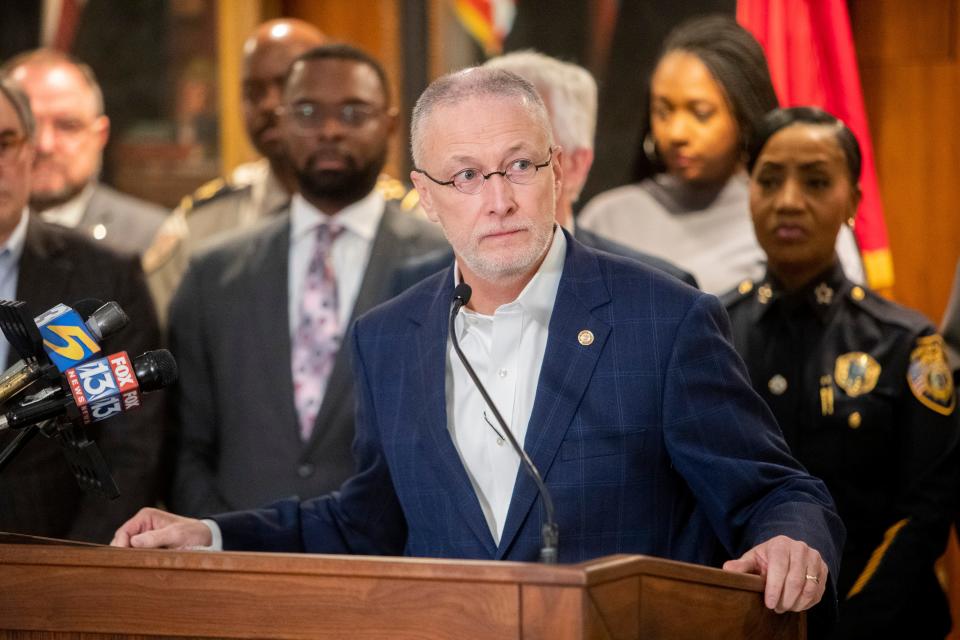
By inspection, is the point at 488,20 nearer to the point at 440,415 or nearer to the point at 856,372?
the point at 856,372

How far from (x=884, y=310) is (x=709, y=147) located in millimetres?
669

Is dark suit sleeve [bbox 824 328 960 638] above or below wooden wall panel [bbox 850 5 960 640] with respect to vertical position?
below

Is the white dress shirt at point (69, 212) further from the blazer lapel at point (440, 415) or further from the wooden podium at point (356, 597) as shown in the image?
the wooden podium at point (356, 597)

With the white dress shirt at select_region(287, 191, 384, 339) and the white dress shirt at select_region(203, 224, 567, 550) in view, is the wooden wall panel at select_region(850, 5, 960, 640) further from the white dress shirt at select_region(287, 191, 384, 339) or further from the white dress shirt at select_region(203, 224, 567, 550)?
the white dress shirt at select_region(203, 224, 567, 550)

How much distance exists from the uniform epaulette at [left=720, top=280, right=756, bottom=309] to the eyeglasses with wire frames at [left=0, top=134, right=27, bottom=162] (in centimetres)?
169

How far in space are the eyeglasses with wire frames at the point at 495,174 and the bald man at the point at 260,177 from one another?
1.97 meters

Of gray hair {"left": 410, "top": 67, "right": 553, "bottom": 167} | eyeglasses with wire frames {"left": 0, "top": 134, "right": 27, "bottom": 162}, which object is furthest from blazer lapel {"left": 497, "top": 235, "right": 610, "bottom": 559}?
eyeglasses with wire frames {"left": 0, "top": 134, "right": 27, "bottom": 162}

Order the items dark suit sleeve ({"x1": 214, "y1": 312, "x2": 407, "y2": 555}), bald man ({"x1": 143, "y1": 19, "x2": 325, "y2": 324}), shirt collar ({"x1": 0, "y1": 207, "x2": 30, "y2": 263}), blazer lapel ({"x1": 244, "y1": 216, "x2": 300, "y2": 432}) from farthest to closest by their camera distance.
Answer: bald man ({"x1": 143, "y1": 19, "x2": 325, "y2": 324}) → blazer lapel ({"x1": 244, "y1": 216, "x2": 300, "y2": 432}) → shirt collar ({"x1": 0, "y1": 207, "x2": 30, "y2": 263}) → dark suit sleeve ({"x1": 214, "y1": 312, "x2": 407, "y2": 555})

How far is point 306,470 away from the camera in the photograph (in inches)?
138

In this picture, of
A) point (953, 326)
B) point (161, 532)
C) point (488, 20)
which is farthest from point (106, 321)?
point (488, 20)

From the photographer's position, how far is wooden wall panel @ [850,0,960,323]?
3.86m

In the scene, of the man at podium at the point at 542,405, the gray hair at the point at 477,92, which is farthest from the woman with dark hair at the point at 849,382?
the gray hair at the point at 477,92

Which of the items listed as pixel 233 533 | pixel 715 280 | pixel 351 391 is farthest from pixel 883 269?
pixel 233 533

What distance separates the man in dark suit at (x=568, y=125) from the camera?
3.40 m
